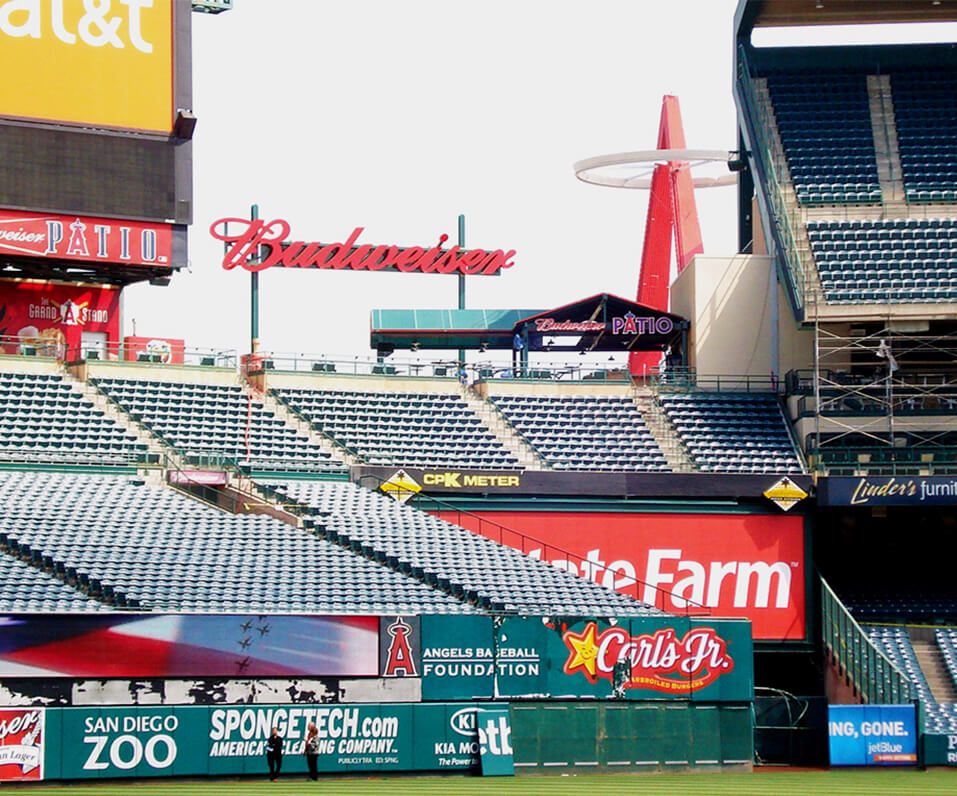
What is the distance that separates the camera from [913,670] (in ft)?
113

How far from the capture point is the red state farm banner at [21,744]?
24609mm

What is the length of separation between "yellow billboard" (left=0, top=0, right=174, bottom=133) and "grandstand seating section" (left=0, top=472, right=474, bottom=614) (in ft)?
29.9

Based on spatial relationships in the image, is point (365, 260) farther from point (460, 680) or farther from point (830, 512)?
point (460, 680)

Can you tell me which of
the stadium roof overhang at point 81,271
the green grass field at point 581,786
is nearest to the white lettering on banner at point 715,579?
the green grass field at point 581,786

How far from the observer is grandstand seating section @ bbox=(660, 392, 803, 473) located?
126 ft

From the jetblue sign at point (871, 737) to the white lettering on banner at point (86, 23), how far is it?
856 inches

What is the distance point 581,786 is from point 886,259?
18.5 meters

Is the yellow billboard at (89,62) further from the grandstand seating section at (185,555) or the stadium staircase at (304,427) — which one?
the grandstand seating section at (185,555)

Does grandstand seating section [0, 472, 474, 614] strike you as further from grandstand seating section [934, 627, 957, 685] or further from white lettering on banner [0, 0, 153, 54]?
grandstand seating section [934, 627, 957, 685]

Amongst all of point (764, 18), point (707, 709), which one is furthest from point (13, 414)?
point (764, 18)

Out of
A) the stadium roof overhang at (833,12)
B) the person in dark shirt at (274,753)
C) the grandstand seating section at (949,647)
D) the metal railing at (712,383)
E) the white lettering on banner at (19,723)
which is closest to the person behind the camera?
the white lettering on banner at (19,723)

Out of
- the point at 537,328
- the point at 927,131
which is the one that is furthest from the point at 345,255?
the point at 927,131

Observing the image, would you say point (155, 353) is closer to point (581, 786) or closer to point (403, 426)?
point (403, 426)

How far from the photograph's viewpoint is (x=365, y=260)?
4275 centimetres
